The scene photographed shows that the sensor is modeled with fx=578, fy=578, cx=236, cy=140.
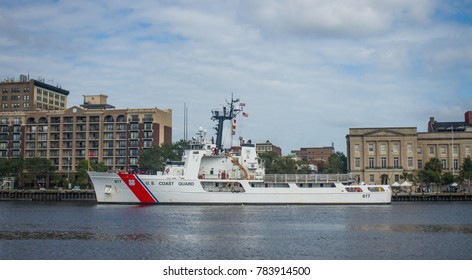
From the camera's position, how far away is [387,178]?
105312 millimetres

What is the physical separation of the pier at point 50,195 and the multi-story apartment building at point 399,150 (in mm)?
49226

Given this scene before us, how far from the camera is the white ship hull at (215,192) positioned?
62781 mm

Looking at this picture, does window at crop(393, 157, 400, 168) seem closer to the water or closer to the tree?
the tree

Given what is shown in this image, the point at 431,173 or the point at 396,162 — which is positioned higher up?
the point at 396,162

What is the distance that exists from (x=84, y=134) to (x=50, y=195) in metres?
26.5

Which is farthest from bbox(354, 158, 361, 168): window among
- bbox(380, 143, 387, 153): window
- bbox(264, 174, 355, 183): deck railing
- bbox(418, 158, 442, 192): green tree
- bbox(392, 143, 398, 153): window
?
bbox(264, 174, 355, 183): deck railing

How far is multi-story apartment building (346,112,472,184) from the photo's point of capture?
10719 centimetres

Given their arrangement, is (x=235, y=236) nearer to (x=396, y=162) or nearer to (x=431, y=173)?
(x=431, y=173)

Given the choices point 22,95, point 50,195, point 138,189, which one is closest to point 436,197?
point 138,189

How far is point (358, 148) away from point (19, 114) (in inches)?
2787

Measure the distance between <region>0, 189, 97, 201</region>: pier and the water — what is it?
140 feet

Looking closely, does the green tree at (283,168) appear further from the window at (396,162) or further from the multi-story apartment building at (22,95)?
the multi-story apartment building at (22,95)

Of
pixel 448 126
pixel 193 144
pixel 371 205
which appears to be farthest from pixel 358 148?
pixel 193 144

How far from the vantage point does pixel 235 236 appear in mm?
35469
